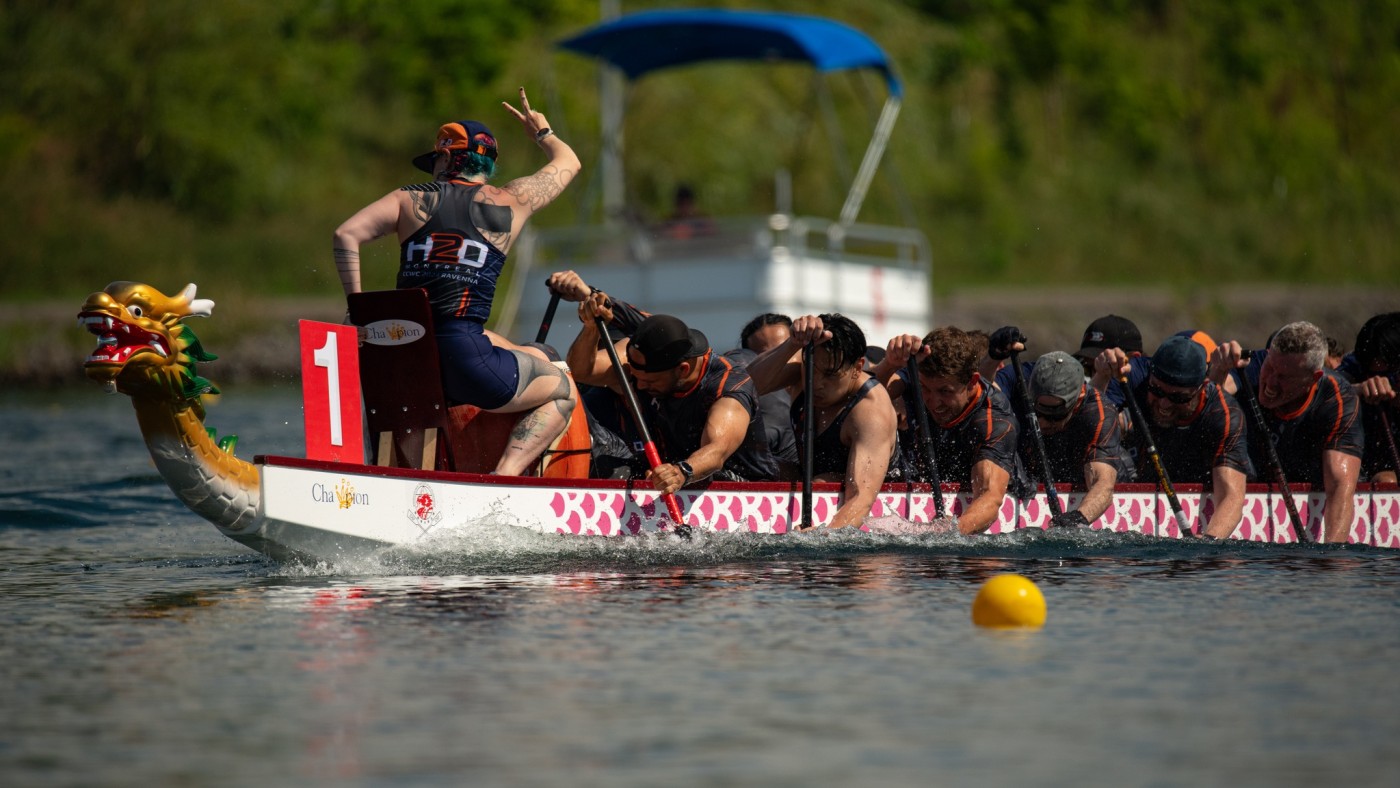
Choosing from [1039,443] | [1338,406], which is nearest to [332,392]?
[1039,443]

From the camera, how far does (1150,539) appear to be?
1065 centimetres

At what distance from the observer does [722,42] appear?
21.8 metres

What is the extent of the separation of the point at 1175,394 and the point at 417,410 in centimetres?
434

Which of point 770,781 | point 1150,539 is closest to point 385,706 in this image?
point 770,781

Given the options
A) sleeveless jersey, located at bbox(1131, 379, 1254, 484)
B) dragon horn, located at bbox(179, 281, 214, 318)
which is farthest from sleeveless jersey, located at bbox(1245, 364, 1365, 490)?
dragon horn, located at bbox(179, 281, 214, 318)

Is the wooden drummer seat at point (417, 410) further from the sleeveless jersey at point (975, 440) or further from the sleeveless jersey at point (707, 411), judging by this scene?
the sleeveless jersey at point (975, 440)

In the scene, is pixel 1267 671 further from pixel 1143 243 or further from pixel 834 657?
pixel 1143 243

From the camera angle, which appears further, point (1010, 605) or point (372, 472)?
point (372, 472)

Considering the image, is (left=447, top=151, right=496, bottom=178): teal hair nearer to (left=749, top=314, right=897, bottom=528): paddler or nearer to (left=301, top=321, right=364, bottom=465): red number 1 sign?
(left=301, top=321, right=364, bottom=465): red number 1 sign

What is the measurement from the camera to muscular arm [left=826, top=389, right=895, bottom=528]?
9812 mm

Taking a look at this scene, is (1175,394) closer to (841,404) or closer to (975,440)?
Result: (975,440)

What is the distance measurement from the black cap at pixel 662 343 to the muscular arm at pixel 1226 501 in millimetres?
3349

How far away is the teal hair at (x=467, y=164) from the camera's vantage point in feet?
30.2

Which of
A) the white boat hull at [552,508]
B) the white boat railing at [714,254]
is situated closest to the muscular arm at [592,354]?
the white boat hull at [552,508]
